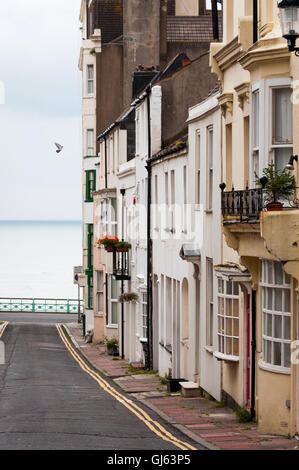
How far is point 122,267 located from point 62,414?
62.6 feet

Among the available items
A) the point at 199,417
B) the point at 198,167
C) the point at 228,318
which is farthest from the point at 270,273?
the point at 198,167

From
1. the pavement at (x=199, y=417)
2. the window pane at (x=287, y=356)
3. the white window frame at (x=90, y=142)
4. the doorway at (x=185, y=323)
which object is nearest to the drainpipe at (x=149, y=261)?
the pavement at (x=199, y=417)

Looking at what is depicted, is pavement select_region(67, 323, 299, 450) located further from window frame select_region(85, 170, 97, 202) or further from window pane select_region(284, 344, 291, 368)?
window frame select_region(85, 170, 97, 202)

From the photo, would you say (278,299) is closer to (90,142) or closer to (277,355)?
(277,355)

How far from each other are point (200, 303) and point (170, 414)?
3948 millimetres

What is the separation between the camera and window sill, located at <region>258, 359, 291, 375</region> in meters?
18.9

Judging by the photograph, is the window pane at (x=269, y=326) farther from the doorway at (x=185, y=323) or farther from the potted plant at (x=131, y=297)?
the potted plant at (x=131, y=297)

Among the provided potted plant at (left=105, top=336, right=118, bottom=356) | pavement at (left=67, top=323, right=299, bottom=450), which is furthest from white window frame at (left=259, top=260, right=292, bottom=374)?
potted plant at (left=105, top=336, right=118, bottom=356)

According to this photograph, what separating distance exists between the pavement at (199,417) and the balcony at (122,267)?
5919 millimetres

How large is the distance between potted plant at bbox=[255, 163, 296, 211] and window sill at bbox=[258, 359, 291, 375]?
3326 mm

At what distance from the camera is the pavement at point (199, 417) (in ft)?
60.6

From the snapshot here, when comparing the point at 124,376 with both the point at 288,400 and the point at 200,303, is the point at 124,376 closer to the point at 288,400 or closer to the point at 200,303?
the point at 200,303
